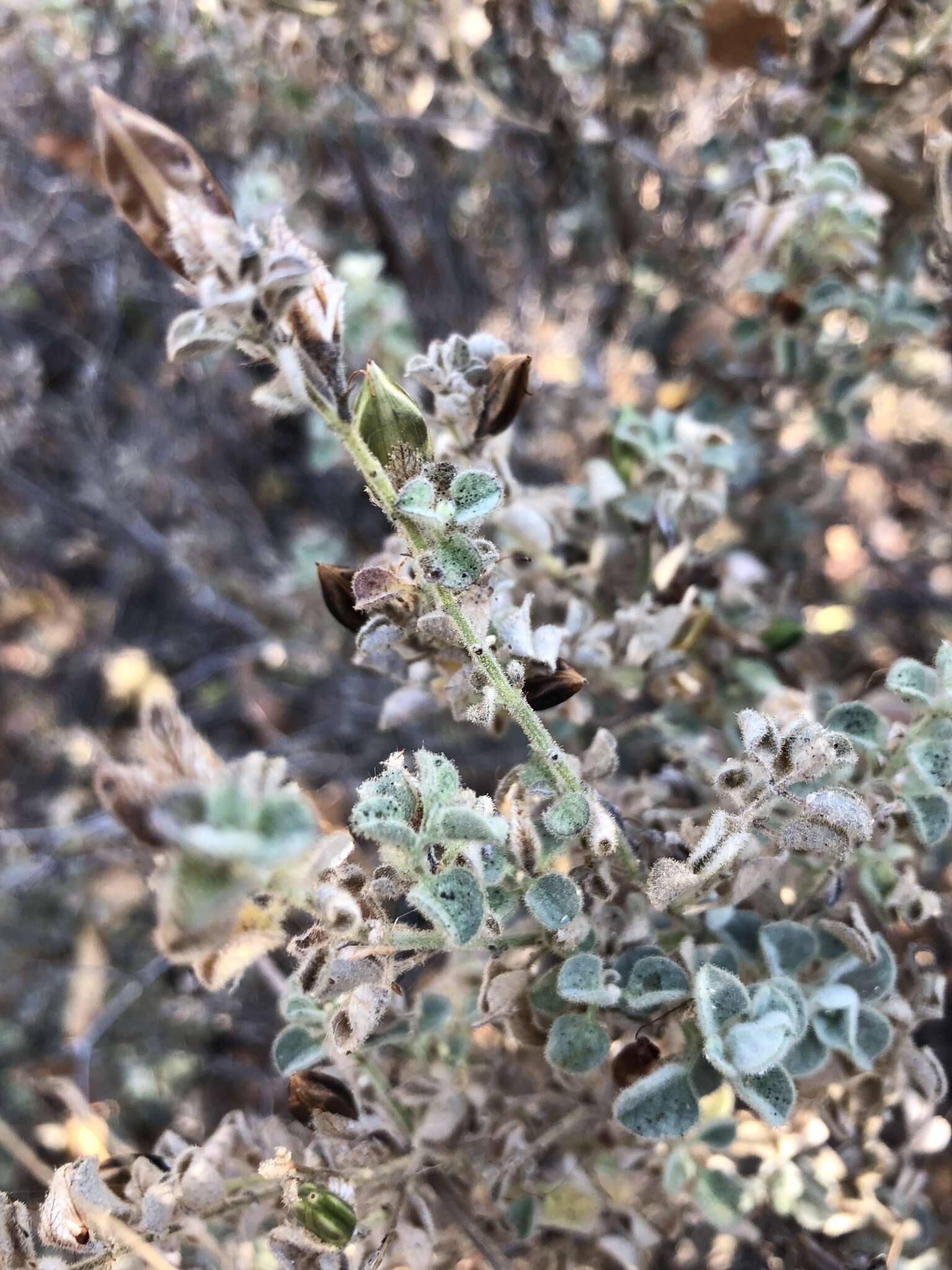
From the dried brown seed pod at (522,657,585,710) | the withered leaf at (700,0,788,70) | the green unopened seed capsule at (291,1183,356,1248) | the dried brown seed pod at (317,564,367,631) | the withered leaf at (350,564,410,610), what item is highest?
the withered leaf at (700,0,788,70)

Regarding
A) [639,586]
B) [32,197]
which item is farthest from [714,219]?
[32,197]

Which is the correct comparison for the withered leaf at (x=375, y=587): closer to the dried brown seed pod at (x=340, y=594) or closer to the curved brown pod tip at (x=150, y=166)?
the dried brown seed pod at (x=340, y=594)

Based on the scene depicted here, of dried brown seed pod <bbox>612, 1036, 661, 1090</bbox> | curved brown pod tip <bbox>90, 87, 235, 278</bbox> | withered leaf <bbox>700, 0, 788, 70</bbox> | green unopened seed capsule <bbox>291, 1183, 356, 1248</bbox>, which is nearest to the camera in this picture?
curved brown pod tip <bbox>90, 87, 235, 278</bbox>

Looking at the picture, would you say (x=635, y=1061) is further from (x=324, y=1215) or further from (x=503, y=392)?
(x=503, y=392)

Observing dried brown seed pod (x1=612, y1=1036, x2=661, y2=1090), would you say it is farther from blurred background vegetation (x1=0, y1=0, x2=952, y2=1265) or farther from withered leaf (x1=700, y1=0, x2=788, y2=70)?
withered leaf (x1=700, y1=0, x2=788, y2=70)

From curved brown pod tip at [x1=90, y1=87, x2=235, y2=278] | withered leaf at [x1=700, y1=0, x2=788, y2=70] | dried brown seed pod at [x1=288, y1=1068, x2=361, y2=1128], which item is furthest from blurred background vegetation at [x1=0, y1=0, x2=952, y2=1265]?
curved brown pod tip at [x1=90, y1=87, x2=235, y2=278]
